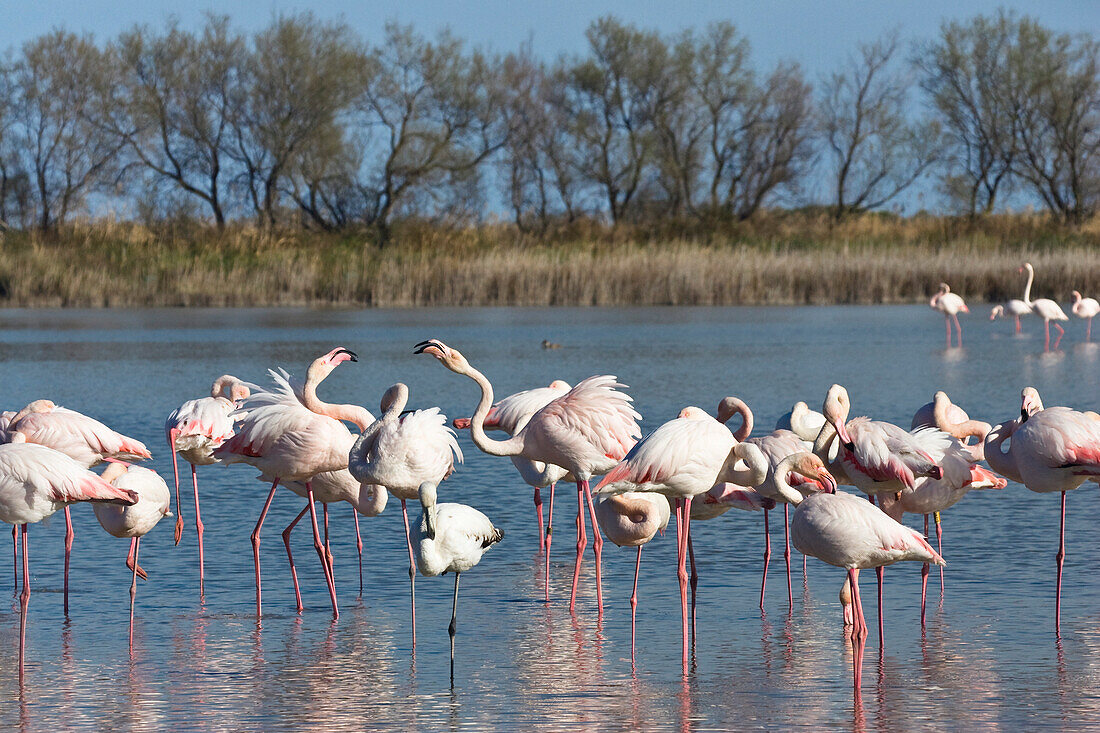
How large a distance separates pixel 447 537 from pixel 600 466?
3.66 feet

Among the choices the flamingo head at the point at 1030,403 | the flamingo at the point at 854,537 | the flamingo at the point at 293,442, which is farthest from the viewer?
the flamingo head at the point at 1030,403

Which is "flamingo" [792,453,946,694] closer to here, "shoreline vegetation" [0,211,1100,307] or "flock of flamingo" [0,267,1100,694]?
"flock of flamingo" [0,267,1100,694]

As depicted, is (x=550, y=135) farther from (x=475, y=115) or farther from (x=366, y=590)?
(x=366, y=590)

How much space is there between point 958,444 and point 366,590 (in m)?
2.70

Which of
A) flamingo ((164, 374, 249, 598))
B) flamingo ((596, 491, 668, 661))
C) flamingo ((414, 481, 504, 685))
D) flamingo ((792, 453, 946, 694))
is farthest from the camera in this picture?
flamingo ((164, 374, 249, 598))

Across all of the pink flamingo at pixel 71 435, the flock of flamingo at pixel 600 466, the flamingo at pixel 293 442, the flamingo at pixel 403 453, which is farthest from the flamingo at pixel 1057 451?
the pink flamingo at pixel 71 435

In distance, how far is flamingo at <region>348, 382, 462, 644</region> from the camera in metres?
6.11

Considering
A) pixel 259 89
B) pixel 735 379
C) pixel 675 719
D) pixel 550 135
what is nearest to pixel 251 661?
pixel 675 719

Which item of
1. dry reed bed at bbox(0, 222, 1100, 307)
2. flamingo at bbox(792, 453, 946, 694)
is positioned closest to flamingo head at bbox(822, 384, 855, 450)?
flamingo at bbox(792, 453, 946, 694)

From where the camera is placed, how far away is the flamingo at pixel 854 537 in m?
5.20

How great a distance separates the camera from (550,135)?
46312mm

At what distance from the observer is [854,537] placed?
5.20m

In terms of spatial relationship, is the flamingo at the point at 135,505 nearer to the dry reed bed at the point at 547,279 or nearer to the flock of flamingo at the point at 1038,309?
the flock of flamingo at the point at 1038,309

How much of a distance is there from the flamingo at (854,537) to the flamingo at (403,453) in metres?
1.60
